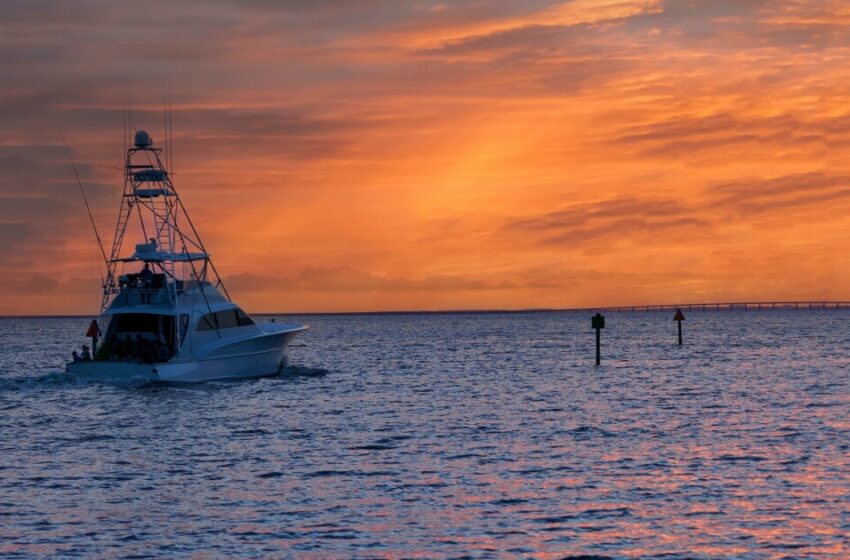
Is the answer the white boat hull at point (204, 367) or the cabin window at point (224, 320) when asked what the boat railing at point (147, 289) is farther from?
the white boat hull at point (204, 367)

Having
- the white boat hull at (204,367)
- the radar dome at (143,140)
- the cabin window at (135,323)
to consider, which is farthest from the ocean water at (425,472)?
the radar dome at (143,140)

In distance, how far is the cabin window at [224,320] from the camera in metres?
52.8

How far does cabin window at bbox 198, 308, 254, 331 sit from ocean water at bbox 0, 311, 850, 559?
9.63ft

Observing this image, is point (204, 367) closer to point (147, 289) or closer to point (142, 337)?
point (142, 337)

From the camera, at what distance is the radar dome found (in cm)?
5288

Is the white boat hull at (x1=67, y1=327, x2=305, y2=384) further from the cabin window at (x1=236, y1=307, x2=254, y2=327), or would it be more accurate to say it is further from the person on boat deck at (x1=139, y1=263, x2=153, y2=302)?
the person on boat deck at (x1=139, y1=263, x2=153, y2=302)

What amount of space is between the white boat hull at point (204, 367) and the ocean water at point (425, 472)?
916 mm

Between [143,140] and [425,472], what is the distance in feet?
99.0

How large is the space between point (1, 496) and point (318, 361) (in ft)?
213

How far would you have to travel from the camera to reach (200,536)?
21.3m

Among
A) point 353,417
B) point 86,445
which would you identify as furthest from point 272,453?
point 353,417

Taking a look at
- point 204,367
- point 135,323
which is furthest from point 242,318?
point 135,323

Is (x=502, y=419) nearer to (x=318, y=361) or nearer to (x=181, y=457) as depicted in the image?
(x=181, y=457)

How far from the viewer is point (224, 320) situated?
54188 millimetres
